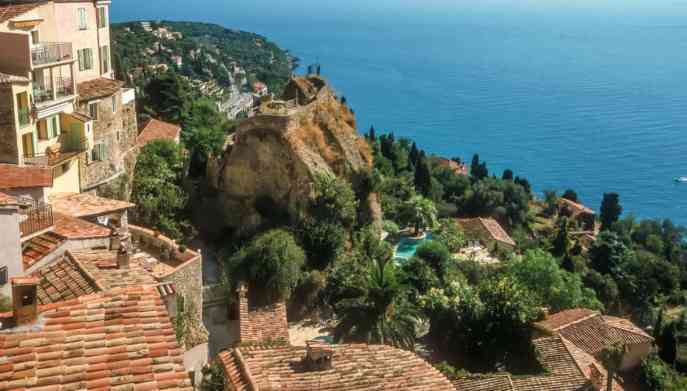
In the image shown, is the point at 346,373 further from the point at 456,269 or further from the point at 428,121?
the point at 428,121

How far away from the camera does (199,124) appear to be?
152 ft

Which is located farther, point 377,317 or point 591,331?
point 591,331

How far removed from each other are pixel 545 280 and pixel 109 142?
20.1 m

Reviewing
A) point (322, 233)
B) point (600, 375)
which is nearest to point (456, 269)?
point (322, 233)

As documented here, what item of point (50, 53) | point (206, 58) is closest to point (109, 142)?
point (50, 53)

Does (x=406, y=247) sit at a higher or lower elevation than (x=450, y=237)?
higher

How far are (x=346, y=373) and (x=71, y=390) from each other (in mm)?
7292

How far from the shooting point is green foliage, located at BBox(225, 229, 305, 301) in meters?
24.3

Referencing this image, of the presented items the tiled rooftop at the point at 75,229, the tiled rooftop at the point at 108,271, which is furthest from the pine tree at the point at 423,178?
the tiled rooftop at the point at 108,271

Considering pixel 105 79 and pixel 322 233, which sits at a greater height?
pixel 105 79

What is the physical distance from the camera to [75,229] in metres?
16.6

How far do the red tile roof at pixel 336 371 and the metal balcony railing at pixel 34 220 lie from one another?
207 inches

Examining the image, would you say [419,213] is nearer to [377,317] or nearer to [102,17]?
[377,317]

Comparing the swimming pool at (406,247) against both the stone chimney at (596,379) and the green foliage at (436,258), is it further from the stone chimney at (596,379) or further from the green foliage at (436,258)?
the stone chimney at (596,379)
